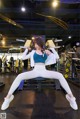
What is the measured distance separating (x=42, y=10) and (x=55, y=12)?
61 cm

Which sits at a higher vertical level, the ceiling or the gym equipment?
the ceiling

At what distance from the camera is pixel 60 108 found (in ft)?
11.3

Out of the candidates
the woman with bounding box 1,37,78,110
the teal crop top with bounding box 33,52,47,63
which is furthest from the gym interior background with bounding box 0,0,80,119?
the teal crop top with bounding box 33,52,47,63

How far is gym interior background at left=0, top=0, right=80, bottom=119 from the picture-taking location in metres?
3.33

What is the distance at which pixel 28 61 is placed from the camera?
7168mm

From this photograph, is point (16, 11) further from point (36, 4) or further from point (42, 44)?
point (42, 44)

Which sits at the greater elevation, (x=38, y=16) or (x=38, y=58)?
(x=38, y=16)

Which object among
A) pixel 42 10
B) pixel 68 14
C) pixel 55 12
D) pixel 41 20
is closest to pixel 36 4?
pixel 42 10

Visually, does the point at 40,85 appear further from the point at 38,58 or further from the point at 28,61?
the point at 38,58

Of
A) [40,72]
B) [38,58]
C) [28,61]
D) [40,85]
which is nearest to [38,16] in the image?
[28,61]

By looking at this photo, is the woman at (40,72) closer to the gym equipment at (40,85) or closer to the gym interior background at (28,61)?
the gym interior background at (28,61)

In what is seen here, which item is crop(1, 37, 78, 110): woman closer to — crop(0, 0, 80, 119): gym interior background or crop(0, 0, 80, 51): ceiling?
crop(0, 0, 80, 119): gym interior background

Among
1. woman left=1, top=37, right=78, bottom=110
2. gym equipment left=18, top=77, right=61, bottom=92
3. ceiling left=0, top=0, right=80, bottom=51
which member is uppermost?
ceiling left=0, top=0, right=80, bottom=51

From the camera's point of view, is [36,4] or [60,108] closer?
[60,108]
